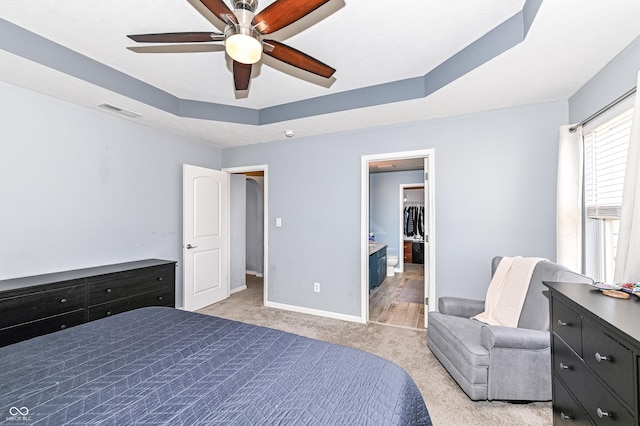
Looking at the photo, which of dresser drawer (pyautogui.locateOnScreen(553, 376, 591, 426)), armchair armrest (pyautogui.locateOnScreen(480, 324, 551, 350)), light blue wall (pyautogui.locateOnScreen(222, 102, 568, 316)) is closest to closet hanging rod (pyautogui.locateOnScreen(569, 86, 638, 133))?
light blue wall (pyautogui.locateOnScreen(222, 102, 568, 316))

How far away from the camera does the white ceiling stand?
5.42ft

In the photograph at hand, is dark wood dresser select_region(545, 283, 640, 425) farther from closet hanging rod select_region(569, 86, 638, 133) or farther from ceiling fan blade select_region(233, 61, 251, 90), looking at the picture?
ceiling fan blade select_region(233, 61, 251, 90)

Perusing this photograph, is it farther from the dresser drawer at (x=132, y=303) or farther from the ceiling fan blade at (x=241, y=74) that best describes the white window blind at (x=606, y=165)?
the dresser drawer at (x=132, y=303)

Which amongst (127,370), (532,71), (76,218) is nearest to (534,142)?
(532,71)

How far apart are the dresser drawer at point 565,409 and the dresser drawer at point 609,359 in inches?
10.3

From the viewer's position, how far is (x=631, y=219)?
1.50 m

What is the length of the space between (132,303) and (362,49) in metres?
3.18

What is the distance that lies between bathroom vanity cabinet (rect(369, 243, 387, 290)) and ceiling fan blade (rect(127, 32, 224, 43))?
3.44 m

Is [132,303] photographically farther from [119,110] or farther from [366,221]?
[366,221]

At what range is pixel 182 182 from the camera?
12.7ft

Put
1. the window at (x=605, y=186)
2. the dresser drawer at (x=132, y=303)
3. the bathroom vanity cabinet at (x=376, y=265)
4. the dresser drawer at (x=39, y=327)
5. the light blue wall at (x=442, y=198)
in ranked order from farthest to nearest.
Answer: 1. the bathroom vanity cabinet at (x=376, y=265)
2. the light blue wall at (x=442, y=198)
3. the dresser drawer at (x=132, y=303)
4. the dresser drawer at (x=39, y=327)
5. the window at (x=605, y=186)

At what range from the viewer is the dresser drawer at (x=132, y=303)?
2.57 metres

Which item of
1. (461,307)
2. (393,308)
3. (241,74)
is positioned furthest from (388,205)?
(241,74)

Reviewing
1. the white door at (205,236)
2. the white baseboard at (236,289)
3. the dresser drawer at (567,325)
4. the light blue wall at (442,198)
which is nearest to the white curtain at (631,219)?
the dresser drawer at (567,325)
